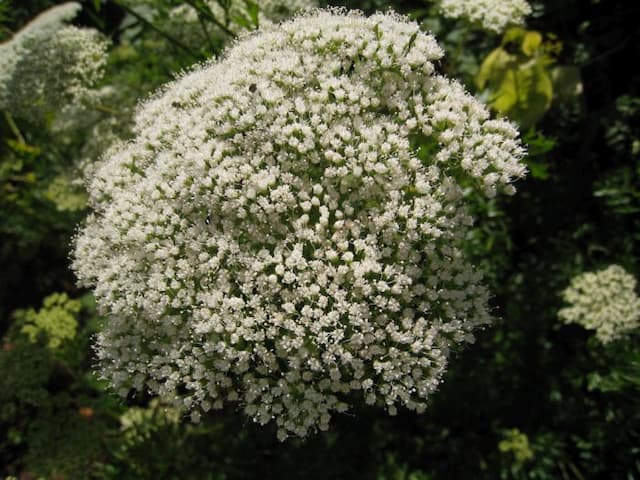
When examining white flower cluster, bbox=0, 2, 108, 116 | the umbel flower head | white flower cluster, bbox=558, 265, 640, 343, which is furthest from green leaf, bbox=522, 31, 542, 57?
white flower cluster, bbox=0, 2, 108, 116

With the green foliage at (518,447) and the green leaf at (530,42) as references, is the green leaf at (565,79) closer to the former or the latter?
the green leaf at (530,42)

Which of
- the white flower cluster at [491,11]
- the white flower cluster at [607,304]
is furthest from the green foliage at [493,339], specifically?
the white flower cluster at [491,11]

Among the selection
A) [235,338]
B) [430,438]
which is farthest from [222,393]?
[430,438]

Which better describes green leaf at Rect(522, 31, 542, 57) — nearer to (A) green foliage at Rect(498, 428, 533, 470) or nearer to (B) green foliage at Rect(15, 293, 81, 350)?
(A) green foliage at Rect(498, 428, 533, 470)

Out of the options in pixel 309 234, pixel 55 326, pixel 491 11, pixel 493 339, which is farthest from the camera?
pixel 493 339

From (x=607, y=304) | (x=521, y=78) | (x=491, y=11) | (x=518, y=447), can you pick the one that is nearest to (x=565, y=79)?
(x=521, y=78)

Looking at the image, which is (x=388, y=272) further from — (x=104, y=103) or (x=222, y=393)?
(x=104, y=103)

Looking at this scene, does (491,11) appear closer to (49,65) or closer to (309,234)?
(309,234)
